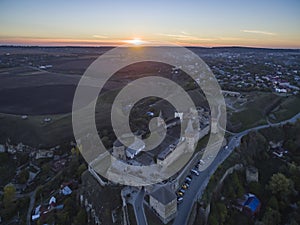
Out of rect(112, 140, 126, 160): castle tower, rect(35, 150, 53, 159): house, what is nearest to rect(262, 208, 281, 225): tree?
rect(112, 140, 126, 160): castle tower

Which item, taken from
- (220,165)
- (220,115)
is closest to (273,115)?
(220,115)

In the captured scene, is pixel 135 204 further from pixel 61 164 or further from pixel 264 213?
pixel 61 164

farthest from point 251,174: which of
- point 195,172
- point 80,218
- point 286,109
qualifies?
point 286,109

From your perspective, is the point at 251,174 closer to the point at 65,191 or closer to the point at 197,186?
the point at 197,186

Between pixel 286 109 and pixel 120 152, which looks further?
pixel 286 109

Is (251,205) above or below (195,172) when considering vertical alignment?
below

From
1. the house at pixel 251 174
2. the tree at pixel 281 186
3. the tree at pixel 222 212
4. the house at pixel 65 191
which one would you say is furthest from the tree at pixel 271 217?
the house at pixel 65 191

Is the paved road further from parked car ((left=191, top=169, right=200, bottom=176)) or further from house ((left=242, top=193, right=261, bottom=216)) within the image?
house ((left=242, top=193, right=261, bottom=216))

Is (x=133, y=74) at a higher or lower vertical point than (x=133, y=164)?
lower
